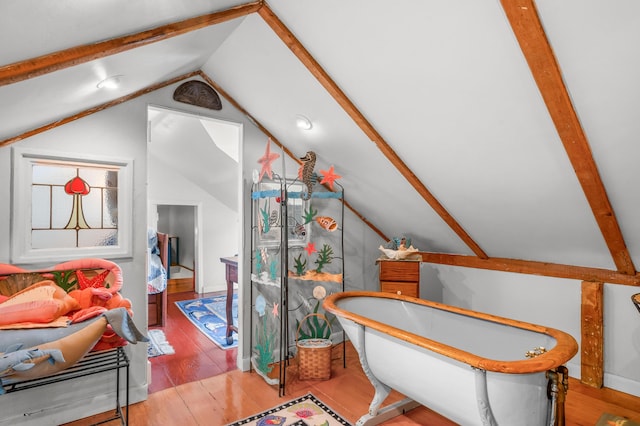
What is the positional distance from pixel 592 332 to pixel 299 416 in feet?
7.78

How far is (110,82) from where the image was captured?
197 centimetres

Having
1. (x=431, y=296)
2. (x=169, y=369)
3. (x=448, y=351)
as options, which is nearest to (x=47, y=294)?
(x=169, y=369)

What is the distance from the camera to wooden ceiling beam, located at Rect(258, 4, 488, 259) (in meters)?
2.04

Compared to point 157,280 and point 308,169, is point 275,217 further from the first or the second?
point 157,280

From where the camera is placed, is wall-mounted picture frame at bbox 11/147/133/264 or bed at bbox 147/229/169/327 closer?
wall-mounted picture frame at bbox 11/147/133/264

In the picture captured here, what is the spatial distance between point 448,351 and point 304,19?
189cm

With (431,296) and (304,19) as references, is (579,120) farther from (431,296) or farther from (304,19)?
(431,296)

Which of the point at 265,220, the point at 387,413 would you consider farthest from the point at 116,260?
the point at 387,413

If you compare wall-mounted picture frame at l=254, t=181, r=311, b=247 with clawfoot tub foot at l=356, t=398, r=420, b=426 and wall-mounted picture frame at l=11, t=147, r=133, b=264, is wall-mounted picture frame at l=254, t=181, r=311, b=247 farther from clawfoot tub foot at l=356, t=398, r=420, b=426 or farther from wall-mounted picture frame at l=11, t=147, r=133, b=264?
clawfoot tub foot at l=356, t=398, r=420, b=426

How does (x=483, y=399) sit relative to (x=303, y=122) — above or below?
below

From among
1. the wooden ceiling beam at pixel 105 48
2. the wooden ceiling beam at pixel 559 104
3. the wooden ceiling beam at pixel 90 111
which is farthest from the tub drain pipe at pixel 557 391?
the wooden ceiling beam at pixel 90 111

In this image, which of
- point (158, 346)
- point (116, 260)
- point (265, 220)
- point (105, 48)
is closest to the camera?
point (105, 48)

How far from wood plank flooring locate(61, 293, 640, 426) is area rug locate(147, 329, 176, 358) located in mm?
127

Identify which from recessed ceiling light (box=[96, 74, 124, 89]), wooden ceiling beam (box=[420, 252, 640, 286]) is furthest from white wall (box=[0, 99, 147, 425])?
wooden ceiling beam (box=[420, 252, 640, 286])
